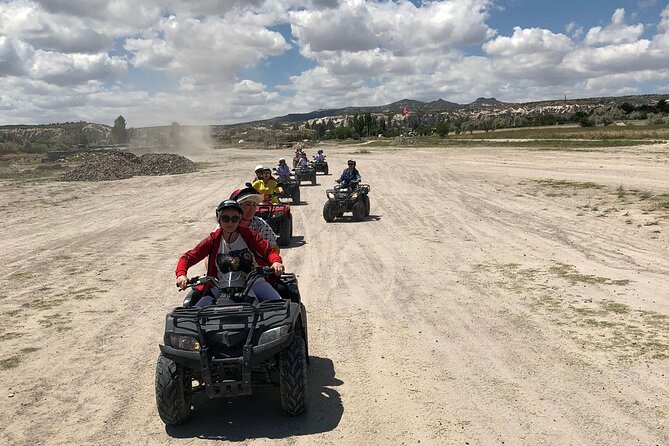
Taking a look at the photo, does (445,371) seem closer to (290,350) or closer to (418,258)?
(290,350)

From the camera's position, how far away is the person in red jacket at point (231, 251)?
18.0ft

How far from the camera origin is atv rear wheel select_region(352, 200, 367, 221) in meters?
16.9

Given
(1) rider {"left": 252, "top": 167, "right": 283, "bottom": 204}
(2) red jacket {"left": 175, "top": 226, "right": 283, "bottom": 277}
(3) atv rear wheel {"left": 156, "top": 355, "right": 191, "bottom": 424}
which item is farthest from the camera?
(1) rider {"left": 252, "top": 167, "right": 283, "bottom": 204}

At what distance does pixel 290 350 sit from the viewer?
16.4 feet

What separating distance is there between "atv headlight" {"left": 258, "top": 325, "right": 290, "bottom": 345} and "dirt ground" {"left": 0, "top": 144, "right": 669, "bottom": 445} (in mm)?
837

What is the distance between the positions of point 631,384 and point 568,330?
162cm

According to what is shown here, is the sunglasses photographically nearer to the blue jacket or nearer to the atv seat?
the atv seat

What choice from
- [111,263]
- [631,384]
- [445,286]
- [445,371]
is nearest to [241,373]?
[445,371]

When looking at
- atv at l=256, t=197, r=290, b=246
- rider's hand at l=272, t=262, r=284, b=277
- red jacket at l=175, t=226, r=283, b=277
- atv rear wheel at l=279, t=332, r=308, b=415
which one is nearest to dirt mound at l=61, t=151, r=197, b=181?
atv at l=256, t=197, r=290, b=246

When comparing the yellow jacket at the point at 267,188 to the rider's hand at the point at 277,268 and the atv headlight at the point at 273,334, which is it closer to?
the rider's hand at the point at 277,268

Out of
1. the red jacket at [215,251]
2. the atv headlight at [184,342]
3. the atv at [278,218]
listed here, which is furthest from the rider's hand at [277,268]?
the atv at [278,218]

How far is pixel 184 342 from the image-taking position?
15.8 feet

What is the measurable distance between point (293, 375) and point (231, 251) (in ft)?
4.58

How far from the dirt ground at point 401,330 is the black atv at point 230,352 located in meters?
0.37
